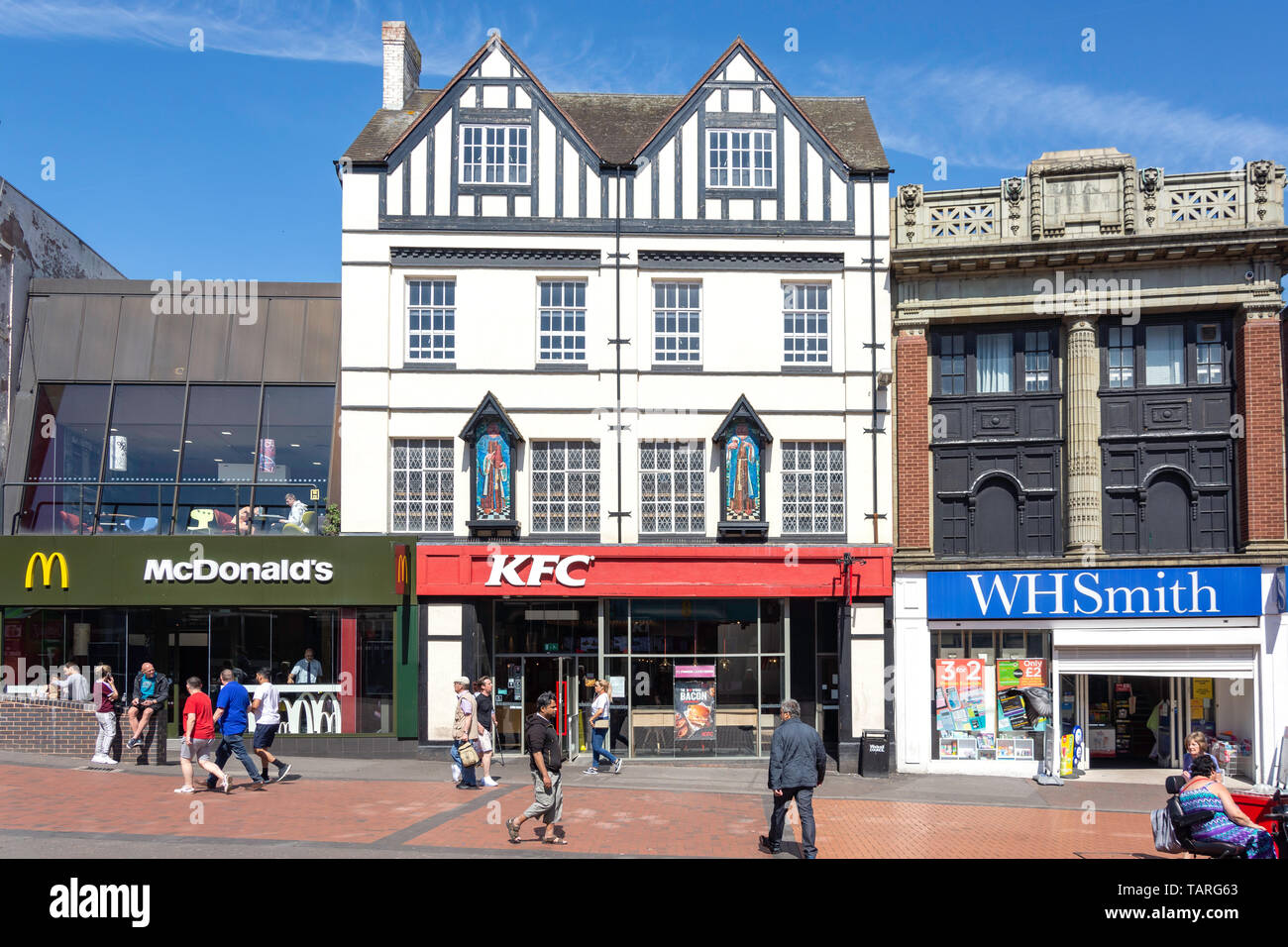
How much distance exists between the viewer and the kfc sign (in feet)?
70.1

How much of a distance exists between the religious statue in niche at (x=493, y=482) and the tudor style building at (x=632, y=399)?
0.15 feet

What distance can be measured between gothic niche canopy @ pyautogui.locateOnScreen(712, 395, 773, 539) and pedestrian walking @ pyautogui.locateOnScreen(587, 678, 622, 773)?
4.39m

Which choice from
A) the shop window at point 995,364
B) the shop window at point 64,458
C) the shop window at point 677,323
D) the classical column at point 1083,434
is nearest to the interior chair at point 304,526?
the shop window at point 64,458

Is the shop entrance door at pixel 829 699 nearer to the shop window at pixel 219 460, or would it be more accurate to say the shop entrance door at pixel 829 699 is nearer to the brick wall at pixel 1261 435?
the brick wall at pixel 1261 435

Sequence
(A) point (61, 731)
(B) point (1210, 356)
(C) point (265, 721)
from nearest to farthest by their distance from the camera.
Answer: (C) point (265, 721) → (A) point (61, 731) → (B) point (1210, 356)

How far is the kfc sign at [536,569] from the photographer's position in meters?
21.4

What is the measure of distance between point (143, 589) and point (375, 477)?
4.99 meters

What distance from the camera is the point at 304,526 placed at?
22.1m

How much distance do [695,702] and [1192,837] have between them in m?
11.7

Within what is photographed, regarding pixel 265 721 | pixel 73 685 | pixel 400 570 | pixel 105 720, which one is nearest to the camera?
pixel 265 721

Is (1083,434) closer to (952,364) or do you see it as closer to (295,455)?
(952,364)

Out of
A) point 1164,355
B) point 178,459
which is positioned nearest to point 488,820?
point 178,459

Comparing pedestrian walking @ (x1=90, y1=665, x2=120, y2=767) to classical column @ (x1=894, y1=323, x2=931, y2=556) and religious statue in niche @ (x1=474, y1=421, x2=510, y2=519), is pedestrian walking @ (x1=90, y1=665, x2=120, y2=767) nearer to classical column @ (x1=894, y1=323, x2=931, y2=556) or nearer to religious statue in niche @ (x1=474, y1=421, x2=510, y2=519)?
religious statue in niche @ (x1=474, y1=421, x2=510, y2=519)

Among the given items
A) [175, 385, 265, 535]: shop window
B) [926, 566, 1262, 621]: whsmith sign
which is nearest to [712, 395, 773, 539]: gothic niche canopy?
[926, 566, 1262, 621]: whsmith sign
